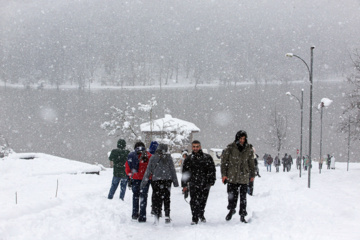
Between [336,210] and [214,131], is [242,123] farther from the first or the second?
[336,210]

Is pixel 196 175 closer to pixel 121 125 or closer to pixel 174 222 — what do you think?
pixel 174 222

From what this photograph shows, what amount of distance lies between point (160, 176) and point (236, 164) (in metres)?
1.64

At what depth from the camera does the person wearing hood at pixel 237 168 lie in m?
6.98

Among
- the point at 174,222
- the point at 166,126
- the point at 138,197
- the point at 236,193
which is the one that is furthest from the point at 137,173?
the point at 166,126

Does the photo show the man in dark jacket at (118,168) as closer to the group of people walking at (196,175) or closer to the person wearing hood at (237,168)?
the group of people walking at (196,175)

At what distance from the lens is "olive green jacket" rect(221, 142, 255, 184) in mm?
6980

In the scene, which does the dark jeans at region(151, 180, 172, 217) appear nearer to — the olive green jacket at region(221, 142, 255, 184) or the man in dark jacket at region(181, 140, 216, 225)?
the man in dark jacket at region(181, 140, 216, 225)

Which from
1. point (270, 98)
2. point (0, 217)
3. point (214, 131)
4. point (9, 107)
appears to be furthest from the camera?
point (270, 98)

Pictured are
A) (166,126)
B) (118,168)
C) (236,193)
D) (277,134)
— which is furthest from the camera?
(277,134)

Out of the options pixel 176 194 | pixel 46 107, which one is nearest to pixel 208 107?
pixel 46 107

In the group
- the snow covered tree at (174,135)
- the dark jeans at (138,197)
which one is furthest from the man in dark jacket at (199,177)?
the snow covered tree at (174,135)

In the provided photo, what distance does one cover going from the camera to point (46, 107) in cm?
13875

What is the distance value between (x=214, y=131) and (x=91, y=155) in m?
36.9

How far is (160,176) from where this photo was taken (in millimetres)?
7316
